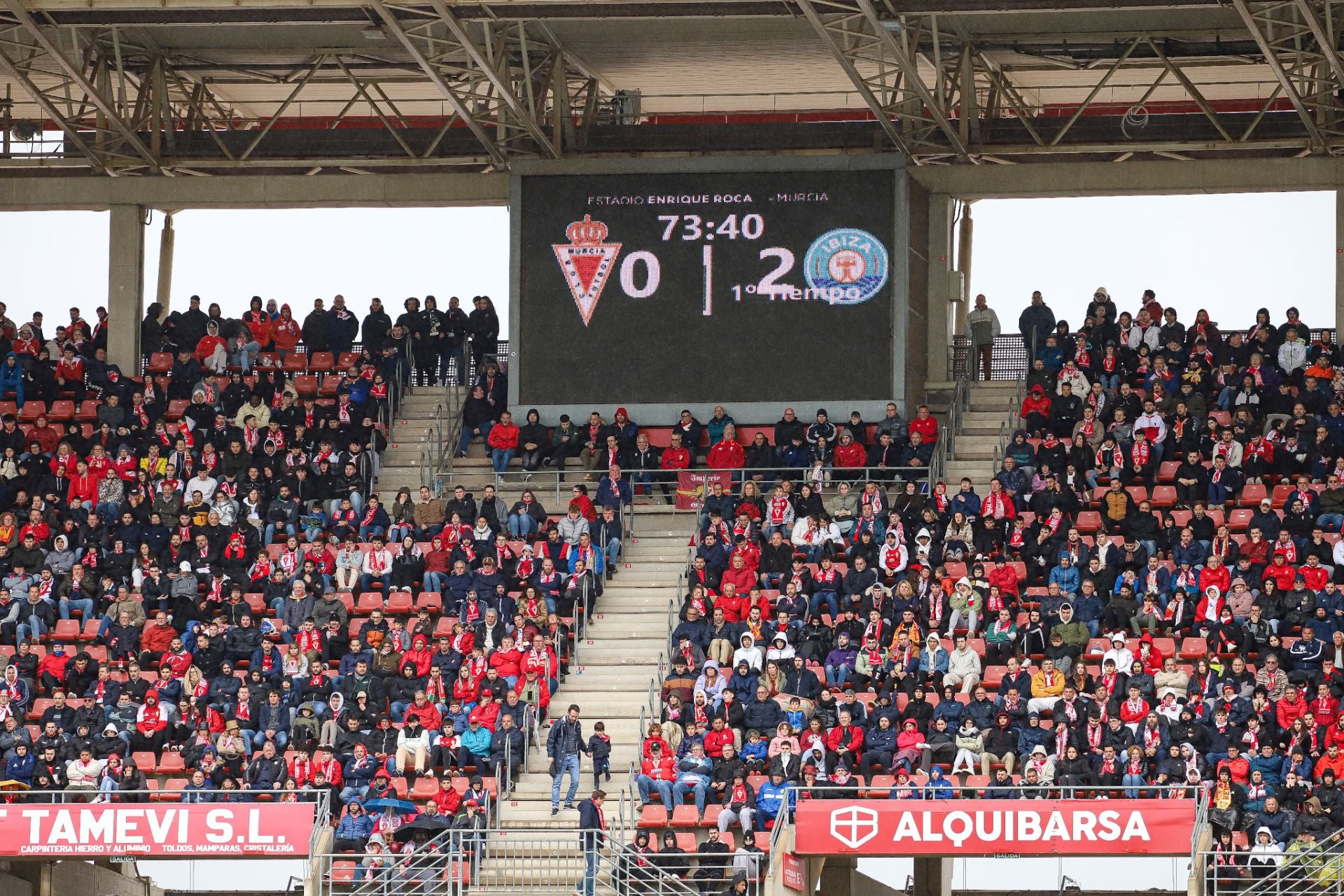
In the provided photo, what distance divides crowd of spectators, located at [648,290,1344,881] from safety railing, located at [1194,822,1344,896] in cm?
21

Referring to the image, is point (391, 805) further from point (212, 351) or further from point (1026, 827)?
point (212, 351)

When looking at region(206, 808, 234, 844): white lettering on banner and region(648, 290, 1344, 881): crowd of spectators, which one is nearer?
region(206, 808, 234, 844): white lettering on banner

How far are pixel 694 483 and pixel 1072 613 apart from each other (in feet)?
23.2

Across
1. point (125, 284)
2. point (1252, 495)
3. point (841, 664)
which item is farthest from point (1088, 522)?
point (125, 284)

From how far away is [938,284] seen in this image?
34.2 metres

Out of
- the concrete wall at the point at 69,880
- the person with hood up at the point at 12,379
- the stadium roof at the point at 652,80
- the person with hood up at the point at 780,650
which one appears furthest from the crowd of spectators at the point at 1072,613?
the person with hood up at the point at 12,379

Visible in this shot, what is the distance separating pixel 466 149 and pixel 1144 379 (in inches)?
394

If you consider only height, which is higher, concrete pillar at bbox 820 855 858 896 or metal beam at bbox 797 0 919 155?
metal beam at bbox 797 0 919 155

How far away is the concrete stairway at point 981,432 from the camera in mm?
32188

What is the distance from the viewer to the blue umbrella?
81.5 ft

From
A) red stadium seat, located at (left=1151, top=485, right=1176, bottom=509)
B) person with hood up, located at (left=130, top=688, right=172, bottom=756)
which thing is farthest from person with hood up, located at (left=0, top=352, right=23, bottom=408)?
red stadium seat, located at (left=1151, top=485, right=1176, bottom=509)

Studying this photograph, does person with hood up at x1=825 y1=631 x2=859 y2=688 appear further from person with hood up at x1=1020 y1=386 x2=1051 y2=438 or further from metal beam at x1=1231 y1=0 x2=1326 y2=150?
metal beam at x1=1231 y1=0 x2=1326 y2=150

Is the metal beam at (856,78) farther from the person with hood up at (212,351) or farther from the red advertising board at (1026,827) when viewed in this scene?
the person with hood up at (212,351)

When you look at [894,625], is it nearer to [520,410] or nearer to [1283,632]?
[1283,632]
